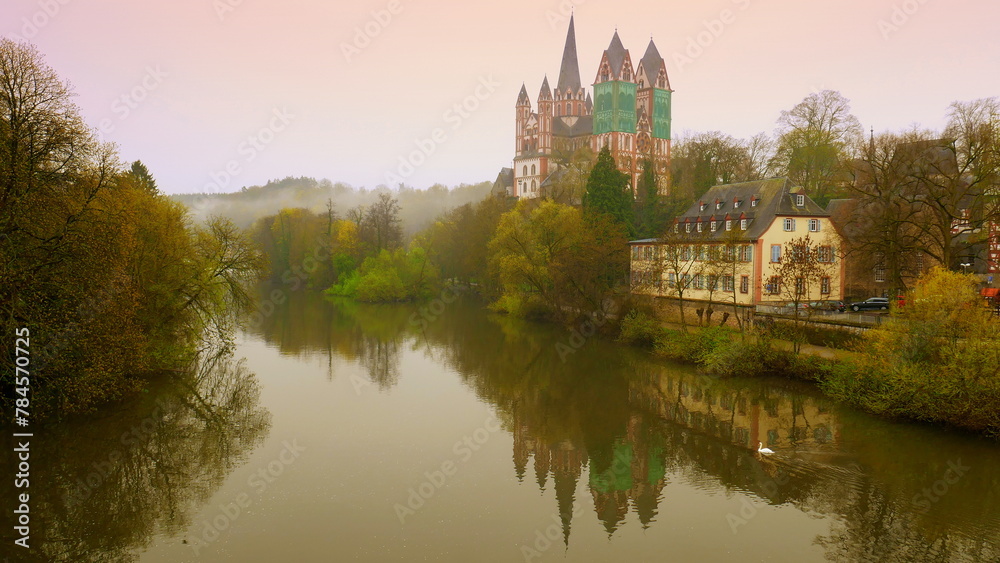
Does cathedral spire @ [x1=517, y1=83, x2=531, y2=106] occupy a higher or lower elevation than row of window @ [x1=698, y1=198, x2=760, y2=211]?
higher

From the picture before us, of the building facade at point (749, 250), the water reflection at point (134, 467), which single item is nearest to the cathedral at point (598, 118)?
the building facade at point (749, 250)

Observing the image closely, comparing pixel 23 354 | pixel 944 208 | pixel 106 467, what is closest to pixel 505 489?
pixel 106 467

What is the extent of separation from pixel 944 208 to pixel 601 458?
1880 cm

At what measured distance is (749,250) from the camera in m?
34.6

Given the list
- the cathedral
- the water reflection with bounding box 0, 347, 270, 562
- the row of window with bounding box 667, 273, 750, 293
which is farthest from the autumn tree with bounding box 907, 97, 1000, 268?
the cathedral

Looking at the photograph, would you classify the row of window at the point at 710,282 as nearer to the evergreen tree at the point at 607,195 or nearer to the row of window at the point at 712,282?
the row of window at the point at 712,282

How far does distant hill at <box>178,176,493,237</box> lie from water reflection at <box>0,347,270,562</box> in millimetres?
86043

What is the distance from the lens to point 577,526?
43.9ft

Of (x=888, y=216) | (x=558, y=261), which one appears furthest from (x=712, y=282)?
(x=888, y=216)

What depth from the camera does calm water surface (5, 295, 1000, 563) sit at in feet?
40.7

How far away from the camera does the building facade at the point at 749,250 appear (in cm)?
3222

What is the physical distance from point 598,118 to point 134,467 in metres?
73.3

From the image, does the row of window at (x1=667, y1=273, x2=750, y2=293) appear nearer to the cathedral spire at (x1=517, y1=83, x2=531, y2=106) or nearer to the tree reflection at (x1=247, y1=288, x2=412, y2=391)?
the tree reflection at (x1=247, y1=288, x2=412, y2=391)

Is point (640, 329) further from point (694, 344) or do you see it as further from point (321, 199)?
point (321, 199)
